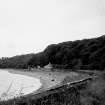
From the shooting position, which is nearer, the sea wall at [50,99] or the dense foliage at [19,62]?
the sea wall at [50,99]

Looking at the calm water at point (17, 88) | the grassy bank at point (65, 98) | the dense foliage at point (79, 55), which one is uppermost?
the dense foliage at point (79, 55)

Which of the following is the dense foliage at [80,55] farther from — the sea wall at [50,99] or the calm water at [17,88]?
the sea wall at [50,99]

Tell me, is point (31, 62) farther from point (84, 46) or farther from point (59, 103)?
point (59, 103)

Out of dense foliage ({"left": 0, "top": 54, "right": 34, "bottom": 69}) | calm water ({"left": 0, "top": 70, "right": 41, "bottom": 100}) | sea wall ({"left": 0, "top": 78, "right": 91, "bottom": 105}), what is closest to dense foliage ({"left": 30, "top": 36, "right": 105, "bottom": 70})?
calm water ({"left": 0, "top": 70, "right": 41, "bottom": 100})

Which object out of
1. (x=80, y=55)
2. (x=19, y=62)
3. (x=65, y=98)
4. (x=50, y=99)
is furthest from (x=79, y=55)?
(x=19, y=62)

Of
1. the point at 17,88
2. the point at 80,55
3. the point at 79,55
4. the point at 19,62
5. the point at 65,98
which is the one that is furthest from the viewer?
the point at 19,62

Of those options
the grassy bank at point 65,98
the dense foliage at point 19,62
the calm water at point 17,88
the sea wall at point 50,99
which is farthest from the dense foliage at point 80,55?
the dense foliage at point 19,62

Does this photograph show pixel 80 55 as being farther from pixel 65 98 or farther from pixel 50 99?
pixel 50 99

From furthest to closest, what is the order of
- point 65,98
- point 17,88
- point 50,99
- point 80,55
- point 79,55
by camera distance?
1. point 79,55
2. point 80,55
3. point 17,88
4. point 65,98
5. point 50,99

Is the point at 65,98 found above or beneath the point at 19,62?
beneath

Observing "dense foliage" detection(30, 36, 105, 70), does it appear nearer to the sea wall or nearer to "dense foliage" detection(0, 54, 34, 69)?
the sea wall

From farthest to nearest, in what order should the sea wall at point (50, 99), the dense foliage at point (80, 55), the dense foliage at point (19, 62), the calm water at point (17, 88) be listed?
the dense foliage at point (19, 62)
the dense foliage at point (80, 55)
the calm water at point (17, 88)
the sea wall at point (50, 99)

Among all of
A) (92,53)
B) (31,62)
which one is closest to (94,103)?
Result: (92,53)

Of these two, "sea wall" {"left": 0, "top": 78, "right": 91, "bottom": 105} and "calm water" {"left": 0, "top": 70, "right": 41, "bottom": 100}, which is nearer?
"sea wall" {"left": 0, "top": 78, "right": 91, "bottom": 105}
